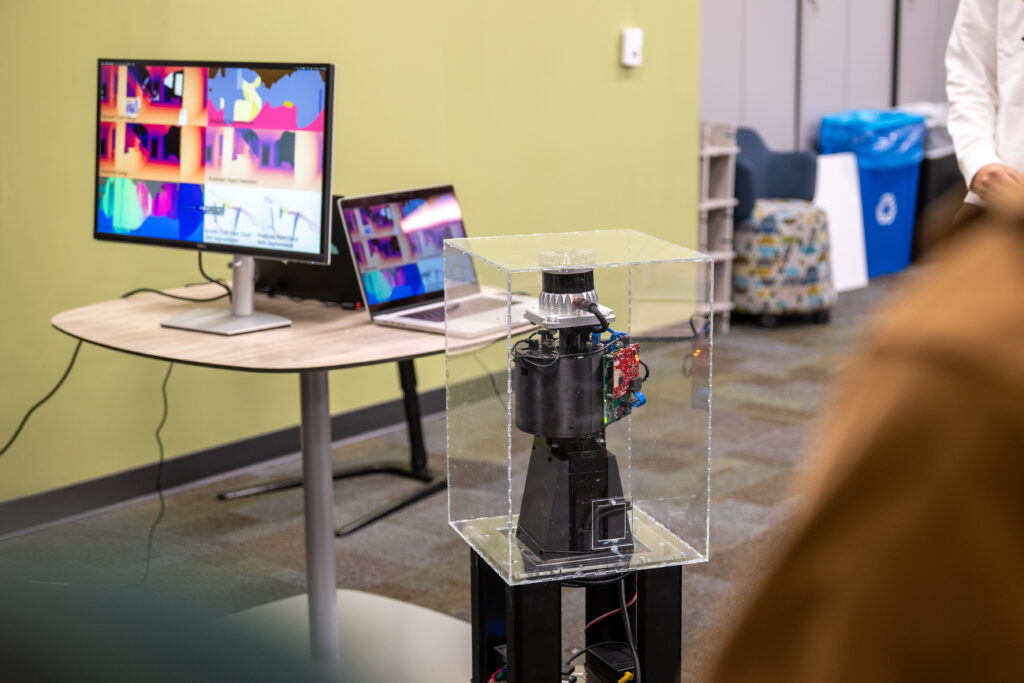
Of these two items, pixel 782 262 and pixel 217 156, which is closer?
pixel 217 156

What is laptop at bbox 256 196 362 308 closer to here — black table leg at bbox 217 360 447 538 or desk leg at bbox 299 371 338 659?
desk leg at bbox 299 371 338 659

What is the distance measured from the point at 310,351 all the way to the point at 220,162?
448 mm

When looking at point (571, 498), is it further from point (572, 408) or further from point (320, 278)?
point (320, 278)

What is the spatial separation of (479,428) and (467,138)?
8.31 feet

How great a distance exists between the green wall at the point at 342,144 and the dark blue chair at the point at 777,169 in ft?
3.37

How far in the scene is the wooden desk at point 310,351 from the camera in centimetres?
212

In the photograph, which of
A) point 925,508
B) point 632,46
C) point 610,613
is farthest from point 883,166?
point 925,508

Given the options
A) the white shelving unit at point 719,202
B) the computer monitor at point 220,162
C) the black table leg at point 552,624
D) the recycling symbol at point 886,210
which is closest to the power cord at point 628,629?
the black table leg at point 552,624

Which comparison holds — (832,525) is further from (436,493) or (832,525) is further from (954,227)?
(436,493)

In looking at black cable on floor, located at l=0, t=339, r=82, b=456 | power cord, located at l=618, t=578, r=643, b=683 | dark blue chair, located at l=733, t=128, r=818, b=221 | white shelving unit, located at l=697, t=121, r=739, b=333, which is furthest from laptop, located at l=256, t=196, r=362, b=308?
dark blue chair, located at l=733, t=128, r=818, b=221

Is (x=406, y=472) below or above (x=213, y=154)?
below

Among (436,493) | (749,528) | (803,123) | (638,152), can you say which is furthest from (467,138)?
(803,123)

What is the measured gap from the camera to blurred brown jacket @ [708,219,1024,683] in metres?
0.29

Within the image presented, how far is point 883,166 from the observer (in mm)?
6797
